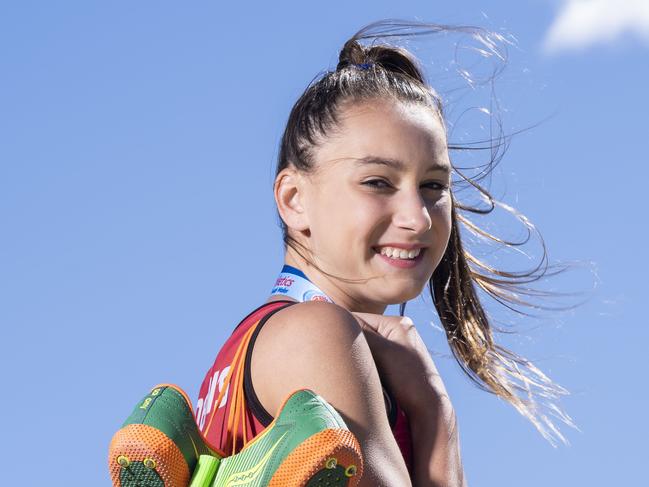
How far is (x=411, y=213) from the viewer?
3328 millimetres

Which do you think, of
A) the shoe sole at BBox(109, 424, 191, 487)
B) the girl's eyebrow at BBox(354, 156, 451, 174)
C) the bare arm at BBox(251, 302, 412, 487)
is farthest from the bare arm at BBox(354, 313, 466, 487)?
the shoe sole at BBox(109, 424, 191, 487)

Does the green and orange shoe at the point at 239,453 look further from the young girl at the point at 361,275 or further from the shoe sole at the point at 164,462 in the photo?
the young girl at the point at 361,275

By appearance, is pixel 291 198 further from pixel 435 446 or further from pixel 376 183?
pixel 435 446

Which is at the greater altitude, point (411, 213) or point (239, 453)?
point (411, 213)

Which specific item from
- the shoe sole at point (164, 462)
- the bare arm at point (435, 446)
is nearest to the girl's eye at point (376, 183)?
the bare arm at point (435, 446)

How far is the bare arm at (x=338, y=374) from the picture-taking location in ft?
8.98

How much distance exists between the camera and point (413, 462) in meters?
3.09

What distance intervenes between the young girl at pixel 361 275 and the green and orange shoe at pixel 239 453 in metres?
0.22

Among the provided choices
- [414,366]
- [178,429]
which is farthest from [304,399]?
[414,366]

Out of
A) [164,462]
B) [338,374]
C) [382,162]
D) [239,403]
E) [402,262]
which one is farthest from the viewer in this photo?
[402,262]

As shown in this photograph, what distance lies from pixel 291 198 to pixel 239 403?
0.80 meters

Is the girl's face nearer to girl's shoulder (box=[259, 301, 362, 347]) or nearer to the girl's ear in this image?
the girl's ear

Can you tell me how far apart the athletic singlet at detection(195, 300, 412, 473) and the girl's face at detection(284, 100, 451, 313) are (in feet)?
0.84

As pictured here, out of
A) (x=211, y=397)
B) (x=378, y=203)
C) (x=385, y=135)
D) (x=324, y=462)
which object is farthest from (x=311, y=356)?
(x=385, y=135)
